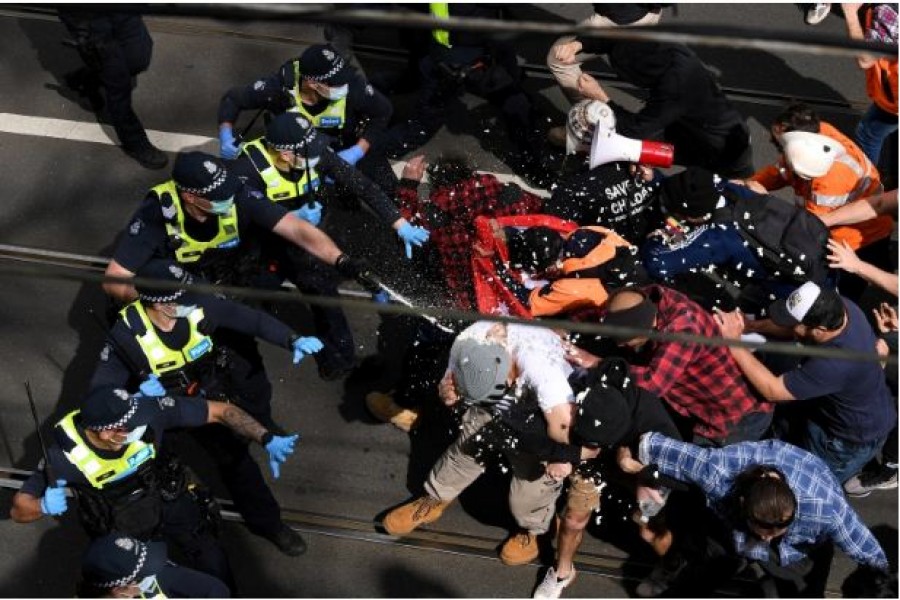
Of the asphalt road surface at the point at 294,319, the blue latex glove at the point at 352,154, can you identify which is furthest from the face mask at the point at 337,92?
the asphalt road surface at the point at 294,319

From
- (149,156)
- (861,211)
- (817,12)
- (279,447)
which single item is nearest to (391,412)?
(279,447)

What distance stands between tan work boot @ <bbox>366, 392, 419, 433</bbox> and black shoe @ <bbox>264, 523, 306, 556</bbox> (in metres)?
0.83

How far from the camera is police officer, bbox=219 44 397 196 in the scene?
6.56 m

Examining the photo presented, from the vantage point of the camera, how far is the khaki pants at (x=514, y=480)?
18.6ft

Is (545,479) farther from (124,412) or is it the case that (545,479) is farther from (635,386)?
(124,412)

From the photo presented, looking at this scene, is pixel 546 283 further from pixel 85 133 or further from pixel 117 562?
pixel 85 133

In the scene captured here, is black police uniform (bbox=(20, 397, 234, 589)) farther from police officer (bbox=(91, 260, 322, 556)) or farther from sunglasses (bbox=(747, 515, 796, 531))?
sunglasses (bbox=(747, 515, 796, 531))

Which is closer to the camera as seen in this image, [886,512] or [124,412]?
[124,412]

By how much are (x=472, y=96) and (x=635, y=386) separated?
356 cm

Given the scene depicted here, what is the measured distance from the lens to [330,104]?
22.1ft

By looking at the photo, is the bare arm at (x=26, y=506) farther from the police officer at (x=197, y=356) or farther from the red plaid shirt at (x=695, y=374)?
the red plaid shirt at (x=695, y=374)

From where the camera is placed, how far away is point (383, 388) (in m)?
6.87

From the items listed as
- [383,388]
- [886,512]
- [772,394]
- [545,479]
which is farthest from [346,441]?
[886,512]

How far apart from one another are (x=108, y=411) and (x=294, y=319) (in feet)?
7.02
